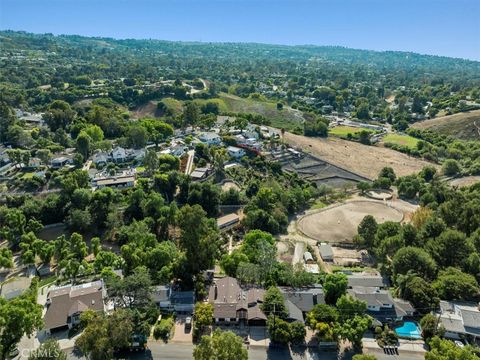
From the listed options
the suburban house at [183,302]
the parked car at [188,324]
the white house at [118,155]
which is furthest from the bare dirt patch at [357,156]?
the parked car at [188,324]

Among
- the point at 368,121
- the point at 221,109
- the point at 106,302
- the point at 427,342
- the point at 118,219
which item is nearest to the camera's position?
the point at 427,342

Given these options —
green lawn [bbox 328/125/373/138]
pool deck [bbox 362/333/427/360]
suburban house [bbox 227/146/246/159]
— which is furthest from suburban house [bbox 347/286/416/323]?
green lawn [bbox 328/125/373/138]

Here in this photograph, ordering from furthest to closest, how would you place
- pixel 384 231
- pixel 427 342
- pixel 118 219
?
pixel 118 219 → pixel 384 231 → pixel 427 342

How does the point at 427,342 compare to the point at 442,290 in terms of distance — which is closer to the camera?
the point at 427,342

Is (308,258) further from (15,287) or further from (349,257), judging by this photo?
(15,287)

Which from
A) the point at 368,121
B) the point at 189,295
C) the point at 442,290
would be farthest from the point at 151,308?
the point at 368,121

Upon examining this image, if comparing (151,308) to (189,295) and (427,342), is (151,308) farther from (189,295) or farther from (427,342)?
(427,342)

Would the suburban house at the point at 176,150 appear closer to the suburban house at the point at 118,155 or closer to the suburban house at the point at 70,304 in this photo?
the suburban house at the point at 118,155

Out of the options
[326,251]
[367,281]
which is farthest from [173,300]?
[326,251]

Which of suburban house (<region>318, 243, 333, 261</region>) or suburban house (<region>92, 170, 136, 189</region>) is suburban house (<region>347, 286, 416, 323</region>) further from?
suburban house (<region>92, 170, 136, 189</region>)
